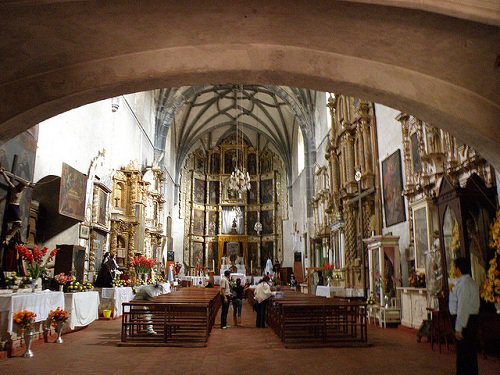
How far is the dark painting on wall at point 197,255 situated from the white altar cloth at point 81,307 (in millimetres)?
22269

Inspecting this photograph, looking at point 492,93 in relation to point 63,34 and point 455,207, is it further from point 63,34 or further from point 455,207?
point 63,34

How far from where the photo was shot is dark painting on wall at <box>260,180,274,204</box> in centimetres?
3481

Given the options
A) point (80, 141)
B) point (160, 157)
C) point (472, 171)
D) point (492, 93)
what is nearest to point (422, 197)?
point (472, 171)

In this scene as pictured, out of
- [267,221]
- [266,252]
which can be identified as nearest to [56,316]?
[266,252]

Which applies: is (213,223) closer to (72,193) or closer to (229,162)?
(229,162)

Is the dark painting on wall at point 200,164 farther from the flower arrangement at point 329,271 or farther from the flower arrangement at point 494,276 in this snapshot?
the flower arrangement at point 494,276

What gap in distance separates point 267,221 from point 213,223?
13.8 ft

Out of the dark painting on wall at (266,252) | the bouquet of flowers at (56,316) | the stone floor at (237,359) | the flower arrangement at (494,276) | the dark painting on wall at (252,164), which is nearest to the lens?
the stone floor at (237,359)

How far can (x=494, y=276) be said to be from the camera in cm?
636

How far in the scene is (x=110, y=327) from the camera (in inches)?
414

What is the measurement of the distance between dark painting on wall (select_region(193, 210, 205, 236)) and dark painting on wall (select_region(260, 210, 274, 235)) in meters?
4.57

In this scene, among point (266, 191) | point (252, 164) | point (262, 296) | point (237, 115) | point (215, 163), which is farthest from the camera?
point (252, 164)

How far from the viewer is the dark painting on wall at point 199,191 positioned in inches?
1358

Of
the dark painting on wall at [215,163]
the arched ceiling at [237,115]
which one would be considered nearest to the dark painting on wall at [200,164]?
the dark painting on wall at [215,163]
